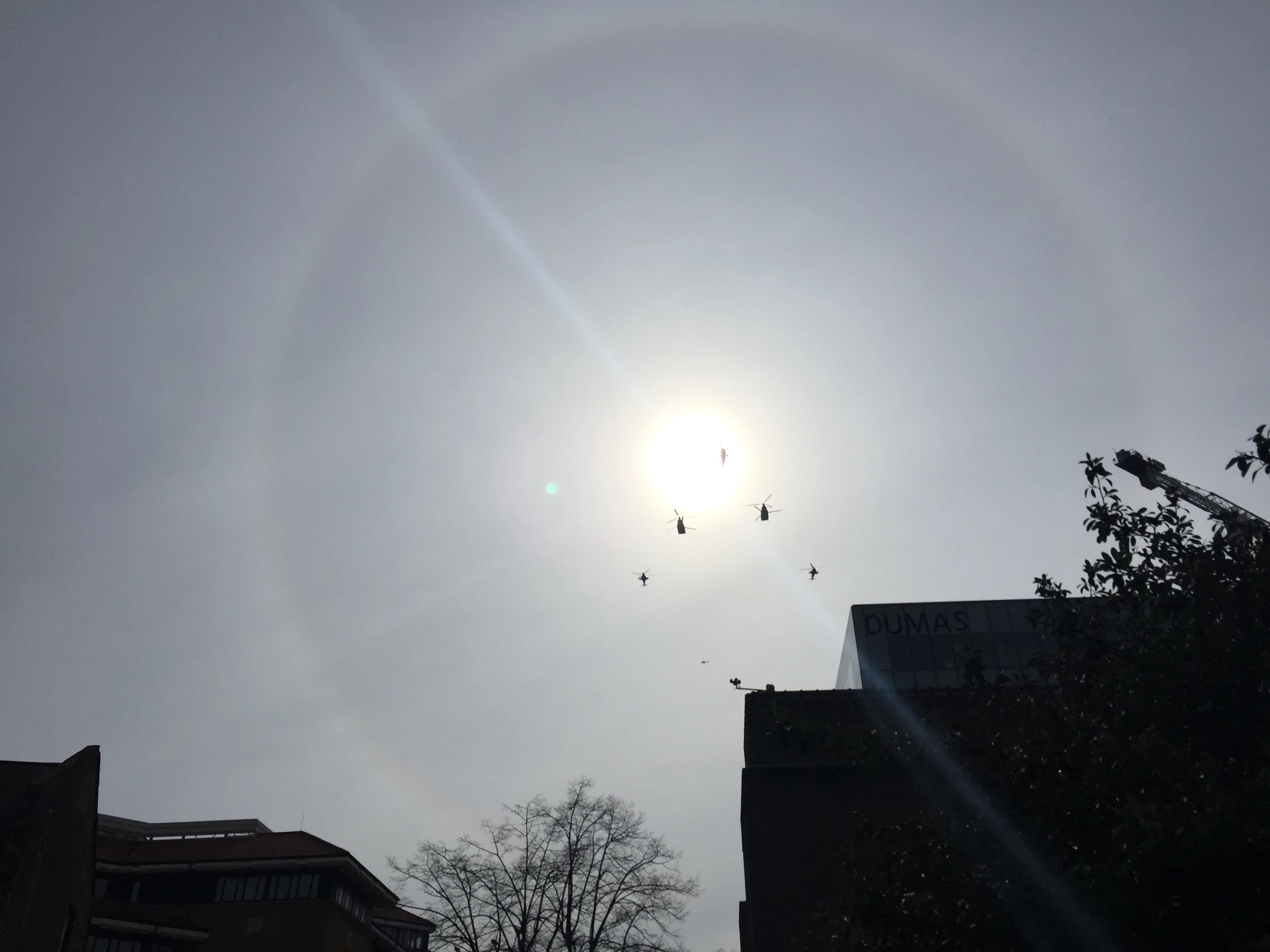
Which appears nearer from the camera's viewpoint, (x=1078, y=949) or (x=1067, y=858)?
(x=1078, y=949)

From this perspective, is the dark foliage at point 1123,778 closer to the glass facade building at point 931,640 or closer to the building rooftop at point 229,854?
the building rooftop at point 229,854

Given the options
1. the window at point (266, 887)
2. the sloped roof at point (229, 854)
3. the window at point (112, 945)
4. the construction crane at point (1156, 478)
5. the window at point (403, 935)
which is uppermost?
the construction crane at point (1156, 478)

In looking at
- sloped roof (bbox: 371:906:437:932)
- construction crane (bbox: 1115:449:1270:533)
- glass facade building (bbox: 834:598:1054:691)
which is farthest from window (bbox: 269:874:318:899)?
construction crane (bbox: 1115:449:1270:533)

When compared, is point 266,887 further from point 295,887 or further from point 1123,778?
point 1123,778

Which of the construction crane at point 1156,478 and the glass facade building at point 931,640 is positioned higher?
the construction crane at point 1156,478

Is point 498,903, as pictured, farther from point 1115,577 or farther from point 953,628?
point 1115,577

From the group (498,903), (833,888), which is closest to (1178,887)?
(833,888)

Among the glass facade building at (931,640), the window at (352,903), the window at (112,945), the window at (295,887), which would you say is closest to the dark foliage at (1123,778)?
the window at (112,945)
